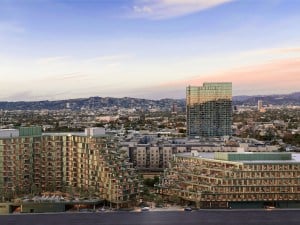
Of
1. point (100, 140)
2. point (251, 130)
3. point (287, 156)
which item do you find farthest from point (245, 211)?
point (251, 130)

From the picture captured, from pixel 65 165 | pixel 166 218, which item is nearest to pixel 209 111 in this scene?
pixel 65 165

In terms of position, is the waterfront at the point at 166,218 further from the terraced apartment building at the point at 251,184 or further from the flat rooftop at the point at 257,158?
the flat rooftop at the point at 257,158

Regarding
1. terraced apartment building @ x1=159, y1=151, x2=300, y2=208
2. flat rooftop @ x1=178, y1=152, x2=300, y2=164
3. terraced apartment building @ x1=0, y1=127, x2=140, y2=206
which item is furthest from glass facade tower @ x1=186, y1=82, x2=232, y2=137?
terraced apartment building @ x1=159, y1=151, x2=300, y2=208

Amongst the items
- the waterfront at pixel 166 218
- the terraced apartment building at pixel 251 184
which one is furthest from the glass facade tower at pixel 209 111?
the waterfront at pixel 166 218

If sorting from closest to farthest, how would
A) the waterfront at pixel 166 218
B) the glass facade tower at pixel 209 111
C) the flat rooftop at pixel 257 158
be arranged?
the waterfront at pixel 166 218 → the flat rooftop at pixel 257 158 → the glass facade tower at pixel 209 111

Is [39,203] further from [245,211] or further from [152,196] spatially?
[245,211]

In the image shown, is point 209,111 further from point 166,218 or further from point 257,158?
point 166,218
